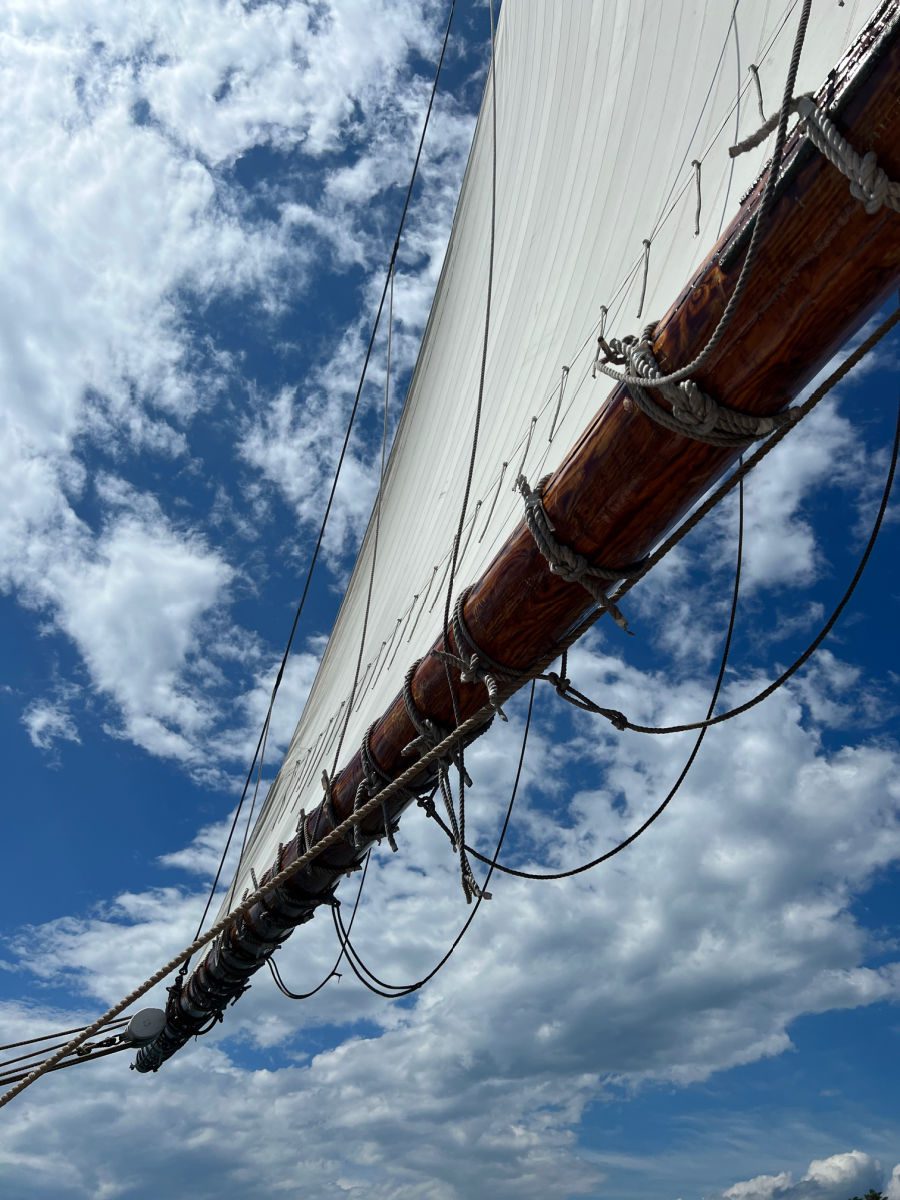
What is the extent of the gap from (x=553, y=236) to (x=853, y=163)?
2.39 m

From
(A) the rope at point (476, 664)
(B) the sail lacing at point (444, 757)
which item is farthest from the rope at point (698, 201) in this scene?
(B) the sail lacing at point (444, 757)

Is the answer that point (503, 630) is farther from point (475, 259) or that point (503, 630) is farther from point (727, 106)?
point (475, 259)

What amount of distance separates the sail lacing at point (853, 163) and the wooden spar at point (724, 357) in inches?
0.9

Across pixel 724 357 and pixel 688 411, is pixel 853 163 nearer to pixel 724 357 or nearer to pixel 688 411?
pixel 724 357

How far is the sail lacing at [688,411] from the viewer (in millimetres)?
1638

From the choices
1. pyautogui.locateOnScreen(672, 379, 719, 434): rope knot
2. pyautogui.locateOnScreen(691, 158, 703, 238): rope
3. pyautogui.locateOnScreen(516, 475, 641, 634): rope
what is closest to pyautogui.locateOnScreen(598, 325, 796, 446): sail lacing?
pyautogui.locateOnScreen(672, 379, 719, 434): rope knot

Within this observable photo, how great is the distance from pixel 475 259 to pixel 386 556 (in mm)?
1867

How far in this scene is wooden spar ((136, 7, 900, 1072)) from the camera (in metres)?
1.29

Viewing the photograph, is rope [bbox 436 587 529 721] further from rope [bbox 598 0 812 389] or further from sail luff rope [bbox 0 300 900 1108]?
rope [bbox 598 0 812 389]

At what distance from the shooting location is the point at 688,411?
65.2 inches

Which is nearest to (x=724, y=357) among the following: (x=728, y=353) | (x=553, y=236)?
(x=728, y=353)

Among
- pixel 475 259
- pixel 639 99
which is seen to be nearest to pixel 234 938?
pixel 475 259

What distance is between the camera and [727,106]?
2055 mm

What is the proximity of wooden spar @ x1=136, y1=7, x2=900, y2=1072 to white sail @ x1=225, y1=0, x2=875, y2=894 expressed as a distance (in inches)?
16.4
